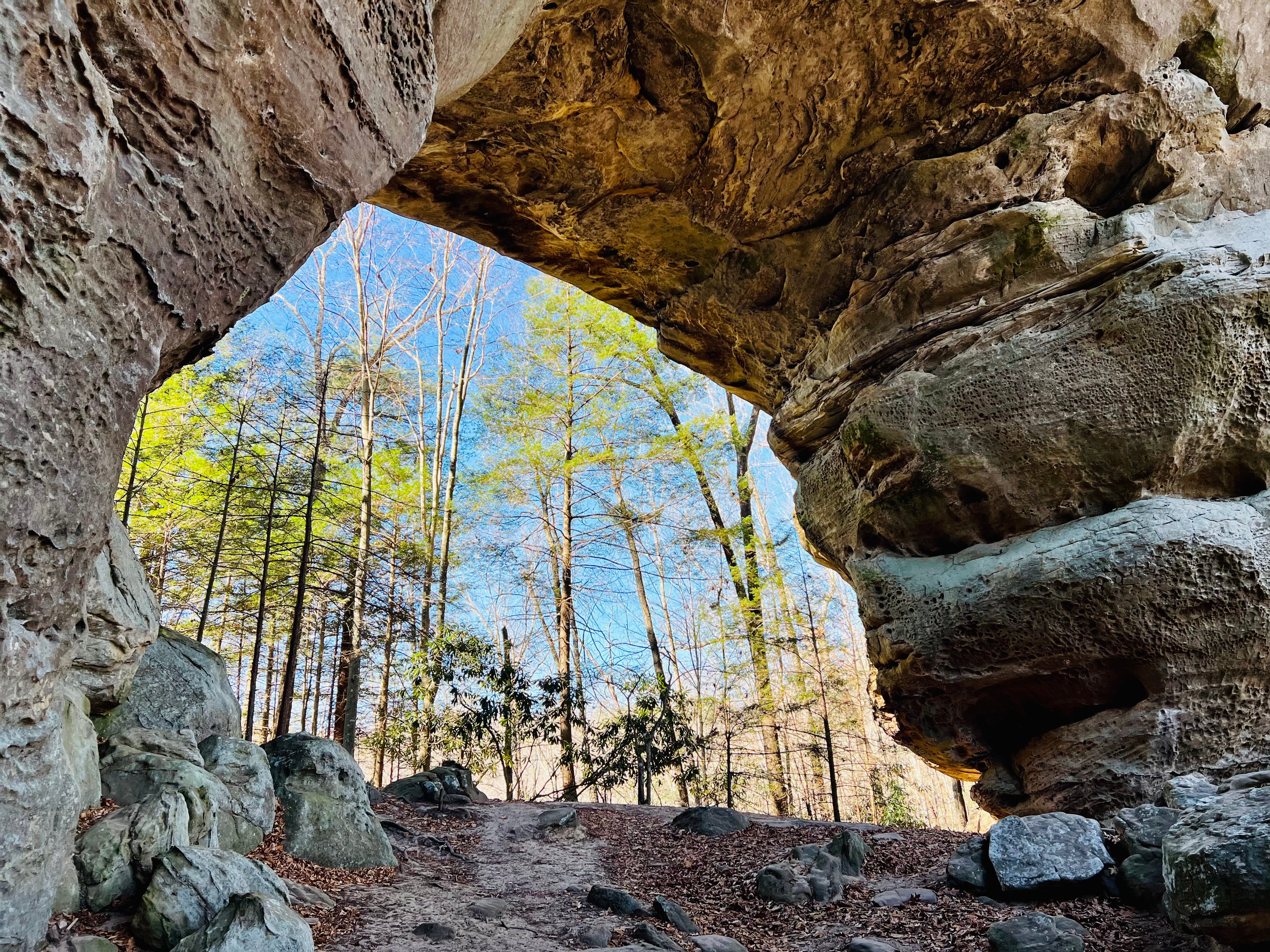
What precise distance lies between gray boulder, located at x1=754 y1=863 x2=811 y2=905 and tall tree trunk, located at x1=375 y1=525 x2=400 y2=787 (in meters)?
7.41

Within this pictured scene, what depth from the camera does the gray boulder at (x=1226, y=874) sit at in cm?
304

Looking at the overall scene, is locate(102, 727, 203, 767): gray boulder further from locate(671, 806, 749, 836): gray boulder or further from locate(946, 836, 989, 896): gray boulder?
locate(946, 836, 989, 896): gray boulder

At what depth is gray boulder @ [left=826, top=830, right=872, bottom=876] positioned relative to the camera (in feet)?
19.9

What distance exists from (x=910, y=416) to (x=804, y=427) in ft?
5.35

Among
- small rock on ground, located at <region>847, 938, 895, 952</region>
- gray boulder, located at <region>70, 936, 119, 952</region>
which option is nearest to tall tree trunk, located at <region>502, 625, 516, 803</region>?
small rock on ground, located at <region>847, 938, 895, 952</region>

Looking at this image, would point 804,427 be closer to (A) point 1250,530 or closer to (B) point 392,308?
(A) point 1250,530

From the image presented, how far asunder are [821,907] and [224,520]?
26.8 feet

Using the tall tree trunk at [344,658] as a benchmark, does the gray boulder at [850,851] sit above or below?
below

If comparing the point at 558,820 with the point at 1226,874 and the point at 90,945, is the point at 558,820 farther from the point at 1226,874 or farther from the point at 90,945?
the point at 1226,874

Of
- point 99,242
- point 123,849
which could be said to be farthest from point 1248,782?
point 123,849

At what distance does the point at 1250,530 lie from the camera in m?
5.49

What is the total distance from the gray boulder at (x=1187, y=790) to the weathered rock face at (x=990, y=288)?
2.05 feet

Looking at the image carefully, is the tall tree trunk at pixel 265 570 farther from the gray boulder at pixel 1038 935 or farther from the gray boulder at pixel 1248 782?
the gray boulder at pixel 1248 782

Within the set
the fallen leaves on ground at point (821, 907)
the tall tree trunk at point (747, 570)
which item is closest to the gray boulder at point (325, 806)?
the fallen leaves on ground at point (821, 907)
